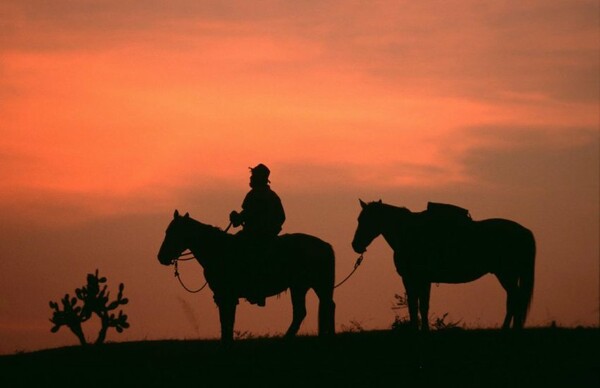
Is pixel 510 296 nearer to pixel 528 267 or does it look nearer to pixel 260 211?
pixel 528 267

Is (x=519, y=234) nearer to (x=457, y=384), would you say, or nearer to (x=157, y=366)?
(x=457, y=384)

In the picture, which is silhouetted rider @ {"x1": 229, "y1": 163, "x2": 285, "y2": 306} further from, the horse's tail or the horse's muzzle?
the horse's tail

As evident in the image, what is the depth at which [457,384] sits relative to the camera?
21000 mm

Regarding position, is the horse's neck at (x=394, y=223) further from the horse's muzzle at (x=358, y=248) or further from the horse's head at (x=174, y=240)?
the horse's head at (x=174, y=240)

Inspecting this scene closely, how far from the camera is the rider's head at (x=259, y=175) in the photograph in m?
25.6

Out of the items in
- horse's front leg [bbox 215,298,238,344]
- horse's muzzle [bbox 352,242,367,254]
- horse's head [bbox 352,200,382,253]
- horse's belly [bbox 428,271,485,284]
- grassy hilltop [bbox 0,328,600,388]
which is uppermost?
horse's head [bbox 352,200,382,253]

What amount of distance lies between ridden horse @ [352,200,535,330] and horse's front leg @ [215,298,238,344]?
10.2ft

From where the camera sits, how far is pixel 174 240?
84.3 ft

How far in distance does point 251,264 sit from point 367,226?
2.78m

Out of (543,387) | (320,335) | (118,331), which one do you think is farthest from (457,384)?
(118,331)

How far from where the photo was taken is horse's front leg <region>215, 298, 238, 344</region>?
82.3 feet

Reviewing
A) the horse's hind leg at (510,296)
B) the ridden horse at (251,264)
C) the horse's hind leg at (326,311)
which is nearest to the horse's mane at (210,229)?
the ridden horse at (251,264)

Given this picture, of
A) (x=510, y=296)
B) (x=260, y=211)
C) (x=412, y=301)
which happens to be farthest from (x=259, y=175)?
(x=510, y=296)

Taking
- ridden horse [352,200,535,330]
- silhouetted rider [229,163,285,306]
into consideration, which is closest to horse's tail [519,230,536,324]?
ridden horse [352,200,535,330]
